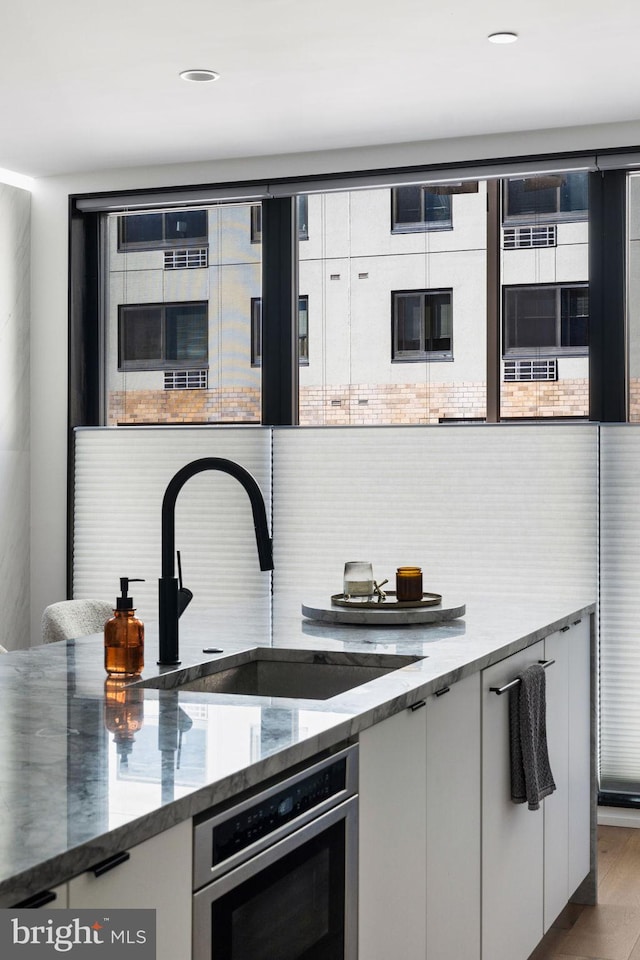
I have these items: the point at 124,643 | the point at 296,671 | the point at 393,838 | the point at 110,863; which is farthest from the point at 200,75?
the point at 110,863

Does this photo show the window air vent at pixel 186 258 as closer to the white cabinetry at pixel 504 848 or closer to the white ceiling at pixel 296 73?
the white ceiling at pixel 296 73

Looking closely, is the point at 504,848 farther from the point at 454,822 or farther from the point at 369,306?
the point at 369,306

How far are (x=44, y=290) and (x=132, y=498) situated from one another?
3.39 feet

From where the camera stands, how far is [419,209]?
460 centimetres

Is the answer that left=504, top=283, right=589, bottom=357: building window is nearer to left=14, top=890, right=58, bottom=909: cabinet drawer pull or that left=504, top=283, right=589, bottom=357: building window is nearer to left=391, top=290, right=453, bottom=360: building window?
left=391, top=290, right=453, bottom=360: building window

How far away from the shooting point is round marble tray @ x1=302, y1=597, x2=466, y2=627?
300 centimetres

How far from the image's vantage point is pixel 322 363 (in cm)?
474

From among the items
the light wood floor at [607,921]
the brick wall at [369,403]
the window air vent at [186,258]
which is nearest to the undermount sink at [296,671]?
the light wood floor at [607,921]

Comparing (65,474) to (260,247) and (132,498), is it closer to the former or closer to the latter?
(132,498)

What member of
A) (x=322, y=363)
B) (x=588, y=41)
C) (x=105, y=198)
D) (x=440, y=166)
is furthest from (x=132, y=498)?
(x=588, y=41)

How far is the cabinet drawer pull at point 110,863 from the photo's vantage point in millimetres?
1191

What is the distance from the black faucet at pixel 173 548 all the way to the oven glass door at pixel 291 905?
0.67 metres

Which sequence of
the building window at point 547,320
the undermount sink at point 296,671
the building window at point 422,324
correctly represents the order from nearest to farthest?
the undermount sink at point 296,671 → the building window at point 547,320 → the building window at point 422,324

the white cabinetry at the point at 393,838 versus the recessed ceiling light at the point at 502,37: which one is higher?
the recessed ceiling light at the point at 502,37
